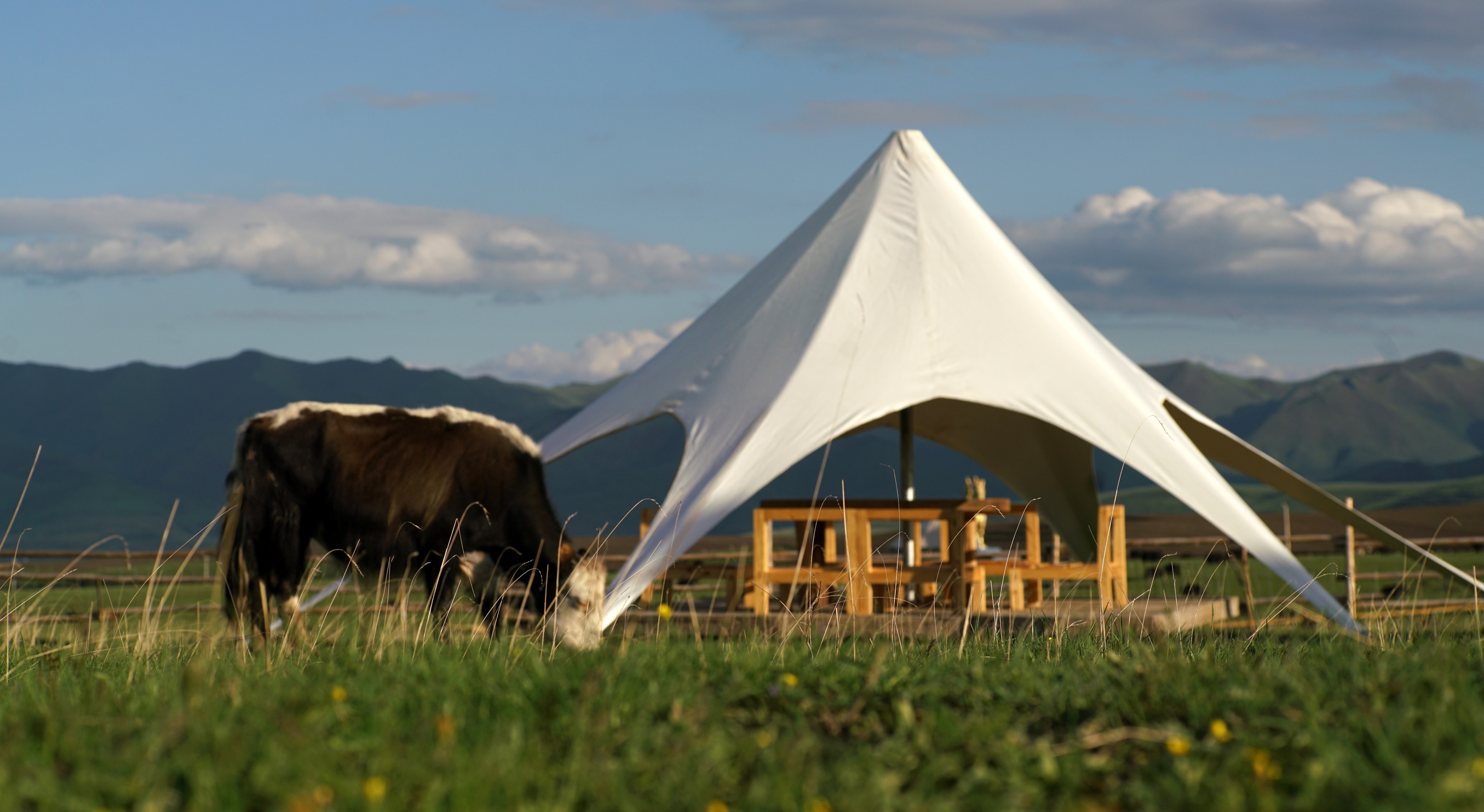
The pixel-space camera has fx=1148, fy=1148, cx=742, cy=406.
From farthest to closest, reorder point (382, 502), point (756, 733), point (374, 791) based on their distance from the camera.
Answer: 1. point (382, 502)
2. point (756, 733)
3. point (374, 791)

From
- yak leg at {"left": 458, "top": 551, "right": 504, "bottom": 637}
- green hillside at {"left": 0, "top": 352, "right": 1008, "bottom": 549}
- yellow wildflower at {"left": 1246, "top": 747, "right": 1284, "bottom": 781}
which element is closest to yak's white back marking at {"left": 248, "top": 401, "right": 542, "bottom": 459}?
yak leg at {"left": 458, "top": 551, "right": 504, "bottom": 637}

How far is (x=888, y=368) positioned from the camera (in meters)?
7.47

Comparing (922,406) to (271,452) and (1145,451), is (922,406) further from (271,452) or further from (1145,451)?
(271,452)

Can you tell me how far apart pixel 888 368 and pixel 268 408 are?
131038mm

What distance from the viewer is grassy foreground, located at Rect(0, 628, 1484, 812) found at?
2117 mm

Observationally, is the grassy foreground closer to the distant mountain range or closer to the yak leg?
the yak leg

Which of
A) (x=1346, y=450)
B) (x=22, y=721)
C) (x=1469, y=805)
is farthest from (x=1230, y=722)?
(x=1346, y=450)

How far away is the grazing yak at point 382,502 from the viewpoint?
6688 millimetres

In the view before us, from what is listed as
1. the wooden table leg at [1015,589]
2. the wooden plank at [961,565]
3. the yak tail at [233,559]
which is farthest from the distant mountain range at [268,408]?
the wooden plank at [961,565]

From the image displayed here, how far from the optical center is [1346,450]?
191m

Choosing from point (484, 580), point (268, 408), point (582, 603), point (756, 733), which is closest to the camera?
point (756, 733)

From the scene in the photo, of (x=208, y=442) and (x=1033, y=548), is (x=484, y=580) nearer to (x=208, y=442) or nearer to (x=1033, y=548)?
(x=1033, y=548)

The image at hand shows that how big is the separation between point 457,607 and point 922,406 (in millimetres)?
5833

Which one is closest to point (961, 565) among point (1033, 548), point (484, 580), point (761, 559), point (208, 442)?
point (761, 559)
